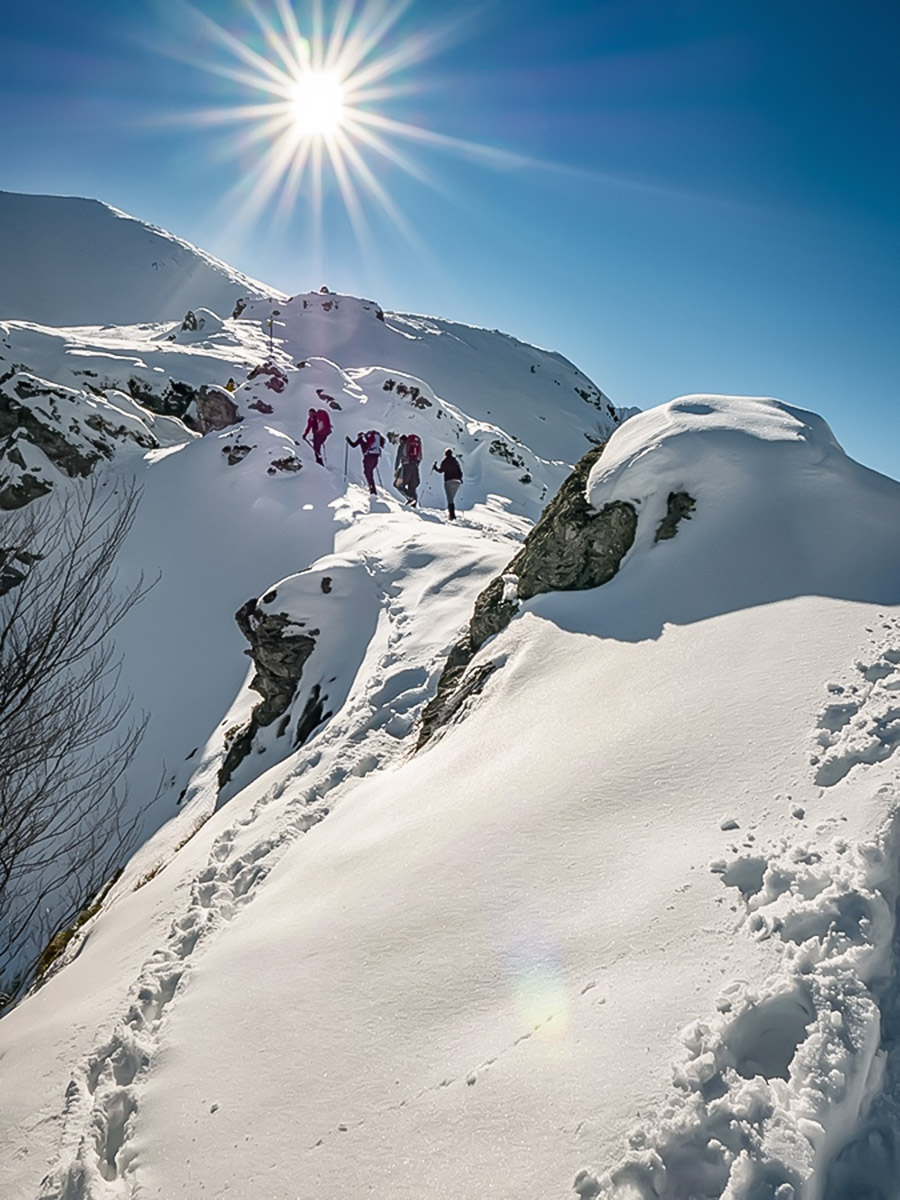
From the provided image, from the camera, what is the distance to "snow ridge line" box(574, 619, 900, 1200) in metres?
1.70

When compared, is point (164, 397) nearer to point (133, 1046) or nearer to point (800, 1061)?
point (133, 1046)

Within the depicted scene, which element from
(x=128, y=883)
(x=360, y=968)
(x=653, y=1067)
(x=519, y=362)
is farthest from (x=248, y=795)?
(x=519, y=362)

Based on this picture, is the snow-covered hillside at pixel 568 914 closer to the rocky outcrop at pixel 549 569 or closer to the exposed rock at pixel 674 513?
the exposed rock at pixel 674 513

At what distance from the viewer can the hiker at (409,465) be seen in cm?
1756

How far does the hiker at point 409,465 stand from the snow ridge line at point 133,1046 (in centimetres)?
1337

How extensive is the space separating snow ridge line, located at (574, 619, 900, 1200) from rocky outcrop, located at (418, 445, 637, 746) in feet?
12.4

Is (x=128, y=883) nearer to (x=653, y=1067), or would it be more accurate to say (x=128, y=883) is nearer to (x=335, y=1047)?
(x=335, y=1047)

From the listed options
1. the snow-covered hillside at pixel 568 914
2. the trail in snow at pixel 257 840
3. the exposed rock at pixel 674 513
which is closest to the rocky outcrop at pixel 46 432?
the trail in snow at pixel 257 840

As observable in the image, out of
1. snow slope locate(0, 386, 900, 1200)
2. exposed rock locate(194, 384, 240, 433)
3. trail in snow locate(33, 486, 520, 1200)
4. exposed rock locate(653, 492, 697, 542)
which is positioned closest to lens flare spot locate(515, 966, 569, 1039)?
snow slope locate(0, 386, 900, 1200)

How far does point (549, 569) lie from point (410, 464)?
479 inches

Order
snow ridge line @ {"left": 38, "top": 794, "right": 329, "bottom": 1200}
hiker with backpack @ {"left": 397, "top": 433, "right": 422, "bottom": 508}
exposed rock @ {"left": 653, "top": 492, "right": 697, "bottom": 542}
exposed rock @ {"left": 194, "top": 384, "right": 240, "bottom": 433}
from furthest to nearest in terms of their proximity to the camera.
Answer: exposed rock @ {"left": 194, "top": 384, "right": 240, "bottom": 433}
hiker with backpack @ {"left": 397, "top": 433, "right": 422, "bottom": 508}
exposed rock @ {"left": 653, "top": 492, "right": 697, "bottom": 542}
snow ridge line @ {"left": 38, "top": 794, "right": 329, "bottom": 1200}

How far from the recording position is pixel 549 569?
6750mm

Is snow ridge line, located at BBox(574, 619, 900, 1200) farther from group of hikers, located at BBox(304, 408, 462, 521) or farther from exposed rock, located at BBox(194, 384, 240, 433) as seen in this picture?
Result: exposed rock, located at BBox(194, 384, 240, 433)

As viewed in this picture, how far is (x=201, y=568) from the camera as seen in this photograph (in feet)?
57.4
